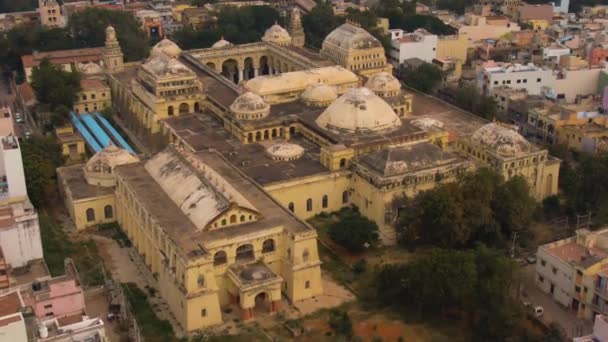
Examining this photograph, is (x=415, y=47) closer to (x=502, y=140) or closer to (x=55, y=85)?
(x=502, y=140)

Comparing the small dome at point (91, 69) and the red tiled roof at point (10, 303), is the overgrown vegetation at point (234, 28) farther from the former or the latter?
the red tiled roof at point (10, 303)

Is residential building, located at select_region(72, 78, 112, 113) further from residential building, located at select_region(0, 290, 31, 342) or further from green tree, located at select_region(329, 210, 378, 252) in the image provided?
residential building, located at select_region(0, 290, 31, 342)

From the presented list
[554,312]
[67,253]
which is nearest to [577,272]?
[554,312]

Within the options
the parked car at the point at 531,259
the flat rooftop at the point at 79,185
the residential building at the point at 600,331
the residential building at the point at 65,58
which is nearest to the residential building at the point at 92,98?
the residential building at the point at 65,58

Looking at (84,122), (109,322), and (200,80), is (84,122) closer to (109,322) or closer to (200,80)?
(200,80)

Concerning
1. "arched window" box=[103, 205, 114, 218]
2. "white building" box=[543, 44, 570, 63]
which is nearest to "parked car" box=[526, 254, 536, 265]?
"arched window" box=[103, 205, 114, 218]

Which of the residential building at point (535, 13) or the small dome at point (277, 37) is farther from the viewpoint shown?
the residential building at point (535, 13)

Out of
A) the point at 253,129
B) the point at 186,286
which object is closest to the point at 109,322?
the point at 186,286
